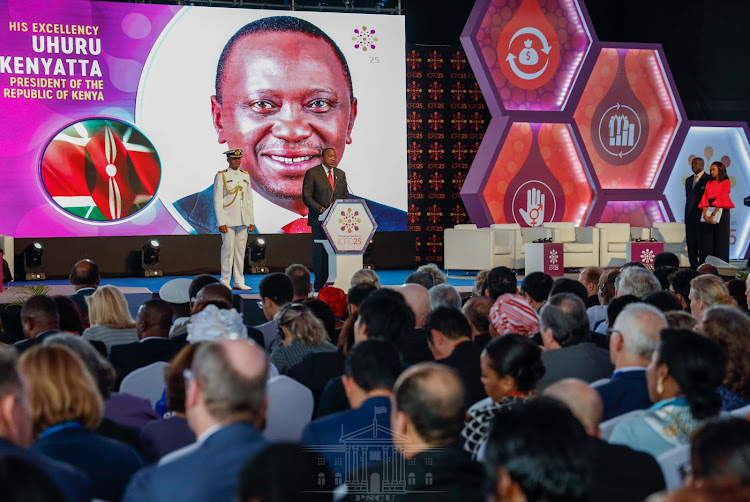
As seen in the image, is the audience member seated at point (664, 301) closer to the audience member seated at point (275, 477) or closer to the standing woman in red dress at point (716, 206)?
the audience member seated at point (275, 477)

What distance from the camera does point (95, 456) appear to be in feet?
6.62

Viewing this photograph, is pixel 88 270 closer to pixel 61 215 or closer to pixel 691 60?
pixel 61 215

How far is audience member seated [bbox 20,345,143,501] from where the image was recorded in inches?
78.7

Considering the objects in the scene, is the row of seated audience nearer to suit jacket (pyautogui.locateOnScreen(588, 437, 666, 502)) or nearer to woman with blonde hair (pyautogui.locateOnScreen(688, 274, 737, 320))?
suit jacket (pyautogui.locateOnScreen(588, 437, 666, 502))

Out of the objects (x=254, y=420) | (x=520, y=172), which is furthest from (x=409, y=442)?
(x=520, y=172)

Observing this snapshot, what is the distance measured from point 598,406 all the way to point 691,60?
501 inches

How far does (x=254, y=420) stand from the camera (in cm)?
178

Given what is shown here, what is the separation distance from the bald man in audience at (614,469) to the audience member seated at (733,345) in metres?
0.94

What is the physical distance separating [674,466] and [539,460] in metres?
0.82

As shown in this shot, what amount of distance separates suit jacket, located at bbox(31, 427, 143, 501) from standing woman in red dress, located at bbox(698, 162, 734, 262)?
9.31m

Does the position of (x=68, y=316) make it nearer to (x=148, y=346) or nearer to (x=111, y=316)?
(x=111, y=316)

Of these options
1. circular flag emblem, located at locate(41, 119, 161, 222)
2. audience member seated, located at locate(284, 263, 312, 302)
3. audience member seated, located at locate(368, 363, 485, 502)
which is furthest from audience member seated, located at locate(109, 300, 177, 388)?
circular flag emblem, located at locate(41, 119, 161, 222)

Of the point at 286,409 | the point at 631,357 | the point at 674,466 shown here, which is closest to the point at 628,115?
the point at 631,357

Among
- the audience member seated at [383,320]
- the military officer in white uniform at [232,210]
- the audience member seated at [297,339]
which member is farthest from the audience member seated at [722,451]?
the military officer in white uniform at [232,210]
